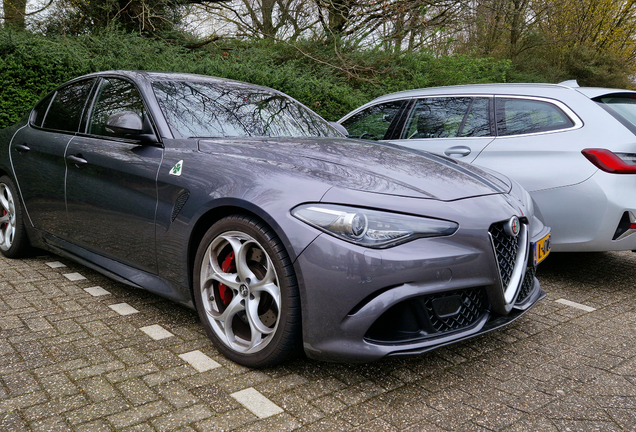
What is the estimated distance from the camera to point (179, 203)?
2.88 meters

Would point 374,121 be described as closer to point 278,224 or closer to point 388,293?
point 278,224

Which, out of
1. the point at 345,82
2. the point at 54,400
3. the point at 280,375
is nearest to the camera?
the point at 54,400

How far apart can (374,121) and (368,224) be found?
11.5 ft

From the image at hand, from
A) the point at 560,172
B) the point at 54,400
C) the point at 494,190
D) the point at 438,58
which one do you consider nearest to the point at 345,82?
the point at 438,58

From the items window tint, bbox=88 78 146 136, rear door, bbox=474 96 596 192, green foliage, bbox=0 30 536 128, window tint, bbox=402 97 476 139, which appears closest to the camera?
window tint, bbox=88 78 146 136

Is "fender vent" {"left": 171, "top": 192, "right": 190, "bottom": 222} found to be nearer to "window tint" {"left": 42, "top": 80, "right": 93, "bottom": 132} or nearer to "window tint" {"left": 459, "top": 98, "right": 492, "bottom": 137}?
"window tint" {"left": 42, "top": 80, "right": 93, "bottom": 132}

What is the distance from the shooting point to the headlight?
2281 millimetres

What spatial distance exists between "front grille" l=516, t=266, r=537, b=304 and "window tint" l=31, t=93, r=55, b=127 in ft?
12.3

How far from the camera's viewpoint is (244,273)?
2.61m

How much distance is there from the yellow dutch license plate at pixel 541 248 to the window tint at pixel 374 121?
2514 mm

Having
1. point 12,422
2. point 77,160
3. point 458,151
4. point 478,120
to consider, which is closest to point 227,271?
point 12,422

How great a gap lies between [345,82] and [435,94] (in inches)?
258

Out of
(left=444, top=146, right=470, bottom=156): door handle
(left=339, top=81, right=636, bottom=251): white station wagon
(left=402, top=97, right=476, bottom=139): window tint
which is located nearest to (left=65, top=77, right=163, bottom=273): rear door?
(left=339, top=81, right=636, bottom=251): white station wagon

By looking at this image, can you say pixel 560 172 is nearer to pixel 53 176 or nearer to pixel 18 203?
pixel 53 176
